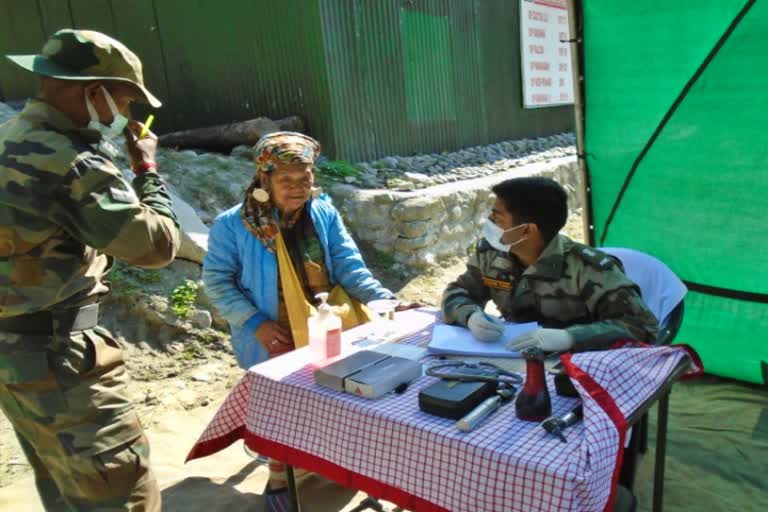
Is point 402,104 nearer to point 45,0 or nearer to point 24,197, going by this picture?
point 45,0

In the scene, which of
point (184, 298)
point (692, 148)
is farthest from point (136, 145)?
point (692, 148)

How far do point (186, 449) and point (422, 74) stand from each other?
6.00 metres

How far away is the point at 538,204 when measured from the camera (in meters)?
2.45

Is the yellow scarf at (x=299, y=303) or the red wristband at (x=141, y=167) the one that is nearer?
the red wristband at (x=141, y=167)

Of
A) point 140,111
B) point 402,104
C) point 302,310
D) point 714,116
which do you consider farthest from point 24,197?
point 140,111

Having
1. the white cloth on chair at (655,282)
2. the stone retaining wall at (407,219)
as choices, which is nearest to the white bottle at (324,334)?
the white cloth on chair at (655,282)

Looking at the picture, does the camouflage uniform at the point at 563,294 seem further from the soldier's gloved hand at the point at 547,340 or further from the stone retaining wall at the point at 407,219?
the stone retaining wall at the point at 407,219

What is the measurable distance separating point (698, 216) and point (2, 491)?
14.5 feet

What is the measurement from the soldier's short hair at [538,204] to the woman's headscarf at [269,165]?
3.23 ft

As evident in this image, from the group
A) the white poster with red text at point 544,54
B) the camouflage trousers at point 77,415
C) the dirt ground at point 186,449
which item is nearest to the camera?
the camouflage trousers at point 77,415

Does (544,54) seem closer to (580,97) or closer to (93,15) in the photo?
(580,97)

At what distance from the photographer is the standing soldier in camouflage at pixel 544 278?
2.30 metres

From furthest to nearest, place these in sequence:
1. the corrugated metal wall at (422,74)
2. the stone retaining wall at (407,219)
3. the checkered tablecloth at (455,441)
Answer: the corrugated metal wall at (422,74) < the stone retaining wall at (407,219) < the checkered tablecloth at (455,441)

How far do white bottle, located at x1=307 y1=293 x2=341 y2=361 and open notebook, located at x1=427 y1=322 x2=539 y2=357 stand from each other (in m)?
0.36
